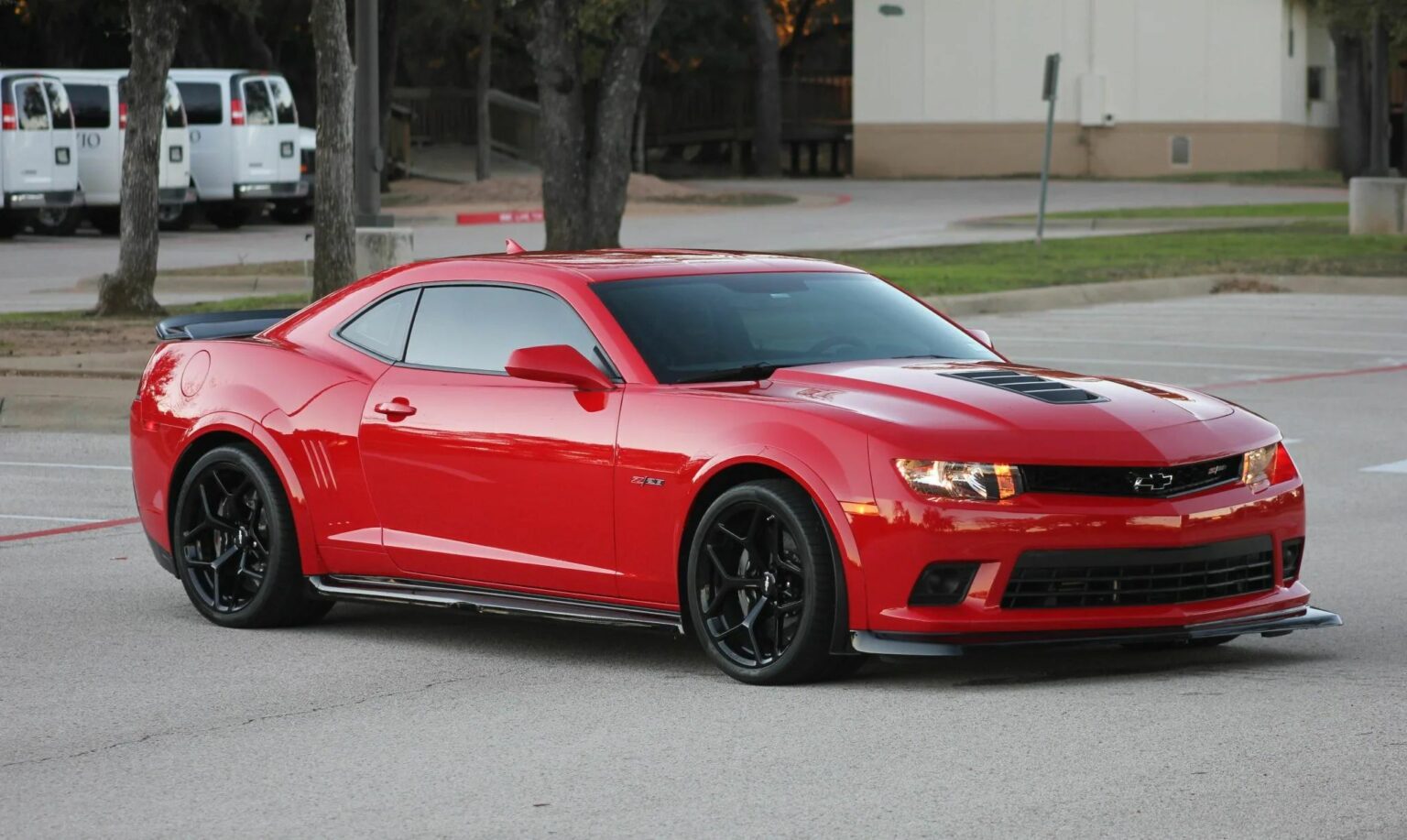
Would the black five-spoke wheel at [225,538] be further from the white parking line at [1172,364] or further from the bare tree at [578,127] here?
the bare tree at [578,127]

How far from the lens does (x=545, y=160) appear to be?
27.7m

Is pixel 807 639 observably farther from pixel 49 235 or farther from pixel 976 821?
pixel 49 235

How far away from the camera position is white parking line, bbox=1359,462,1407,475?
13359mm

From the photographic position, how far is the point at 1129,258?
105 feet

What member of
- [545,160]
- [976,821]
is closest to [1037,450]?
[976,821]

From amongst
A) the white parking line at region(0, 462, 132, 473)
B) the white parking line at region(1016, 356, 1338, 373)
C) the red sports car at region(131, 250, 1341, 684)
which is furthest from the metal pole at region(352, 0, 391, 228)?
the red sports car at region(131, 250, 1341, 684)

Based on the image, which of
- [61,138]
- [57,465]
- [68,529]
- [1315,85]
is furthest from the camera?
[1315,85]

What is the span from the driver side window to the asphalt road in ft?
59.3

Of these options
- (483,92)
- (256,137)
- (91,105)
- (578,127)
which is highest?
(483,92)

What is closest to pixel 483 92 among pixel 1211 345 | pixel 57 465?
pixel 1211 345

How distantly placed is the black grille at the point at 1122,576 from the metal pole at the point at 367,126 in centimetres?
1681

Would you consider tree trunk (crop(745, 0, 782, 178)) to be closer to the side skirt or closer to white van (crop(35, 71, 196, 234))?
white van (crop(35, 71, 196, 234))

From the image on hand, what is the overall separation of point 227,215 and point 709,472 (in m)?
39.8

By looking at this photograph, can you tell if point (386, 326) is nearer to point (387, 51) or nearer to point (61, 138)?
point (61, 138)
